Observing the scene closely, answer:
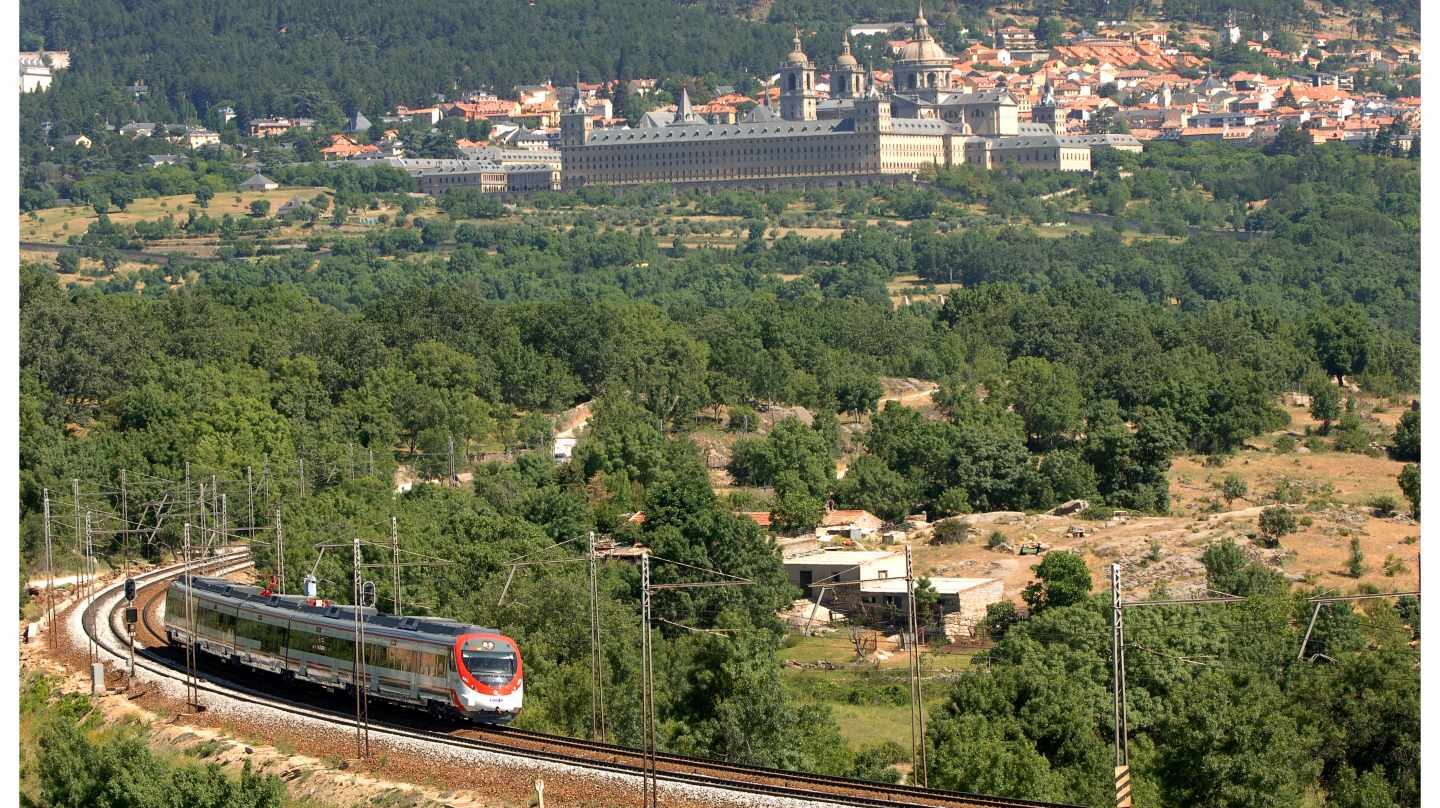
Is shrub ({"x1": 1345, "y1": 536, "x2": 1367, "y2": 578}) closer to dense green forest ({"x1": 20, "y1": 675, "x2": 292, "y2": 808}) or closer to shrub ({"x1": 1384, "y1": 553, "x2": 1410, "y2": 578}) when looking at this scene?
shrub ({"x1": 1384, "y1": 553, "x2": 1410, "y2": 578})

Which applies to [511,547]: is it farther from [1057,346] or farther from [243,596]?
[1057,346]

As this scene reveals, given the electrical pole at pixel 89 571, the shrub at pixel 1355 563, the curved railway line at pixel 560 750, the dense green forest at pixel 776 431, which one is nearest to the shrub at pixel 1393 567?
the shrub at pixel 1355 563

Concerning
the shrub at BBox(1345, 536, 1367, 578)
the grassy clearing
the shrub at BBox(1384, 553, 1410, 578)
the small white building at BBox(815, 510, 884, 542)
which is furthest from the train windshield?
the grassy clearing

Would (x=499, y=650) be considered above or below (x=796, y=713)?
above

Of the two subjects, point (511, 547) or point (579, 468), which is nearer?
point (511, 547)

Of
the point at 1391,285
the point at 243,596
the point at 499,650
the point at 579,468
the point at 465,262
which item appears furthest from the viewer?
the point at 465,262

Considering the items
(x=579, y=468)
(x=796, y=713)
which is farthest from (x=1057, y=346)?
(x=796, y=713)

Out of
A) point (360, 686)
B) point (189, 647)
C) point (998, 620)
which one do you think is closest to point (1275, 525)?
point (998, 620)

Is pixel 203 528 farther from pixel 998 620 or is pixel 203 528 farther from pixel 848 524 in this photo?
pixel 848 524
